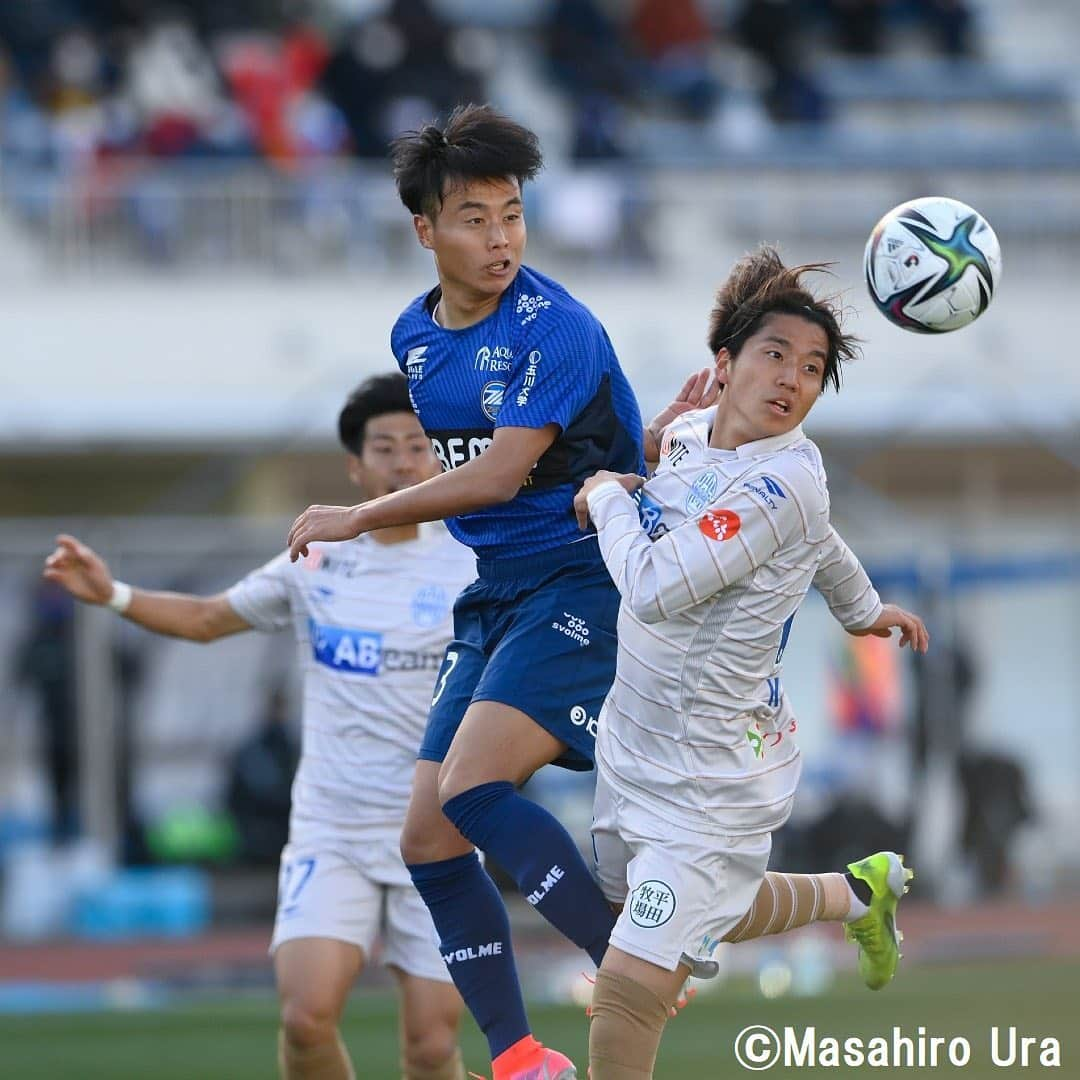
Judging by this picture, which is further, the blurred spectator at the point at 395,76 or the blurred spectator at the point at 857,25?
the blurred spectator at the point at 857,25

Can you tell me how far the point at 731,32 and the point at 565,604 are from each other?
17.3 meters

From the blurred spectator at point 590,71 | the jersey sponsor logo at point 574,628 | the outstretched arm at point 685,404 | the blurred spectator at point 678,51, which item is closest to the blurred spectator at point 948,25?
the blurred spectator at point 678,51

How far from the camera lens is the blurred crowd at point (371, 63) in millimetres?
17859

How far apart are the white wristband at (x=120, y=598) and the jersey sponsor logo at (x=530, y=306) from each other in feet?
5.92

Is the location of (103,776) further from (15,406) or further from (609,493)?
(609,493)

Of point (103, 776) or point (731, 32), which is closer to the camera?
point (103, 776)

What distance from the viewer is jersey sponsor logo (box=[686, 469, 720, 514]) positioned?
5.30 meters

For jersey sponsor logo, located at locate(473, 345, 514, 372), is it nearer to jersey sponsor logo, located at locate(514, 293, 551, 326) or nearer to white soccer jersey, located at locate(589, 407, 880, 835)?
jersey sponsor logo, located at locate(514, 293, 551, 326)

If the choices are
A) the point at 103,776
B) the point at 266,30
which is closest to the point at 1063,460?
the point at 266,30

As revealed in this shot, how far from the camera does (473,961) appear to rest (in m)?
5.65

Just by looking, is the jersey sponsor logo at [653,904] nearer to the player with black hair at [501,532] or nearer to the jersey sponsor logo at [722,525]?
the player with black hair at [501,532]

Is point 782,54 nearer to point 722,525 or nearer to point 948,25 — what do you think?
point 948,25

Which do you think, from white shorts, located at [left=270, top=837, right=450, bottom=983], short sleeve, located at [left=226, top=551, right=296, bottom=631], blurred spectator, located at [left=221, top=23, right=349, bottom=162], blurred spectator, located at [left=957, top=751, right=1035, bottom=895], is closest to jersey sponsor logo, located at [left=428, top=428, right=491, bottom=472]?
short sleeve, located at [left=226, top=551, right=296, bottom=631]

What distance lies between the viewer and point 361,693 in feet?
22.4
